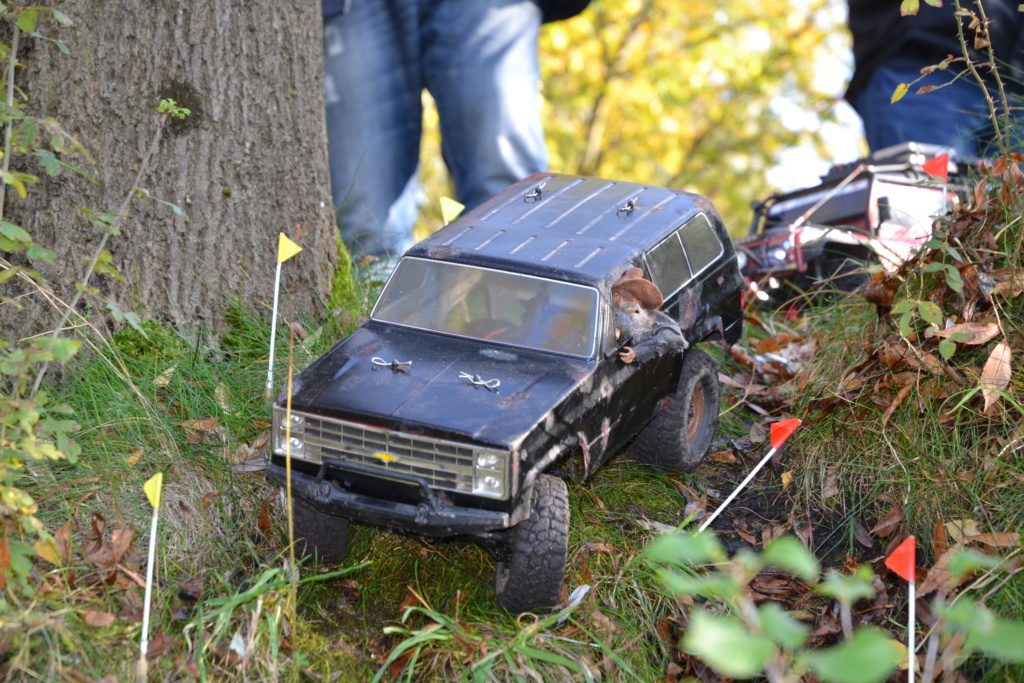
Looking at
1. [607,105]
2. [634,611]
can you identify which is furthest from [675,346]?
[607,105]

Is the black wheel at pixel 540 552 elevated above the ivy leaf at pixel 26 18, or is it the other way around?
the ivy leaf at pixel 26 18

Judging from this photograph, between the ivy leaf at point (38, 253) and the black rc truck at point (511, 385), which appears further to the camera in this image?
the ivy leaf at point (38, 253)

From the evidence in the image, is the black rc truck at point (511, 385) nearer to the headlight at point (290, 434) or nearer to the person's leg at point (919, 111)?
the headlight at point (290, 434)

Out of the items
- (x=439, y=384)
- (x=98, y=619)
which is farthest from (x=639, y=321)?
(x=98, y=619)

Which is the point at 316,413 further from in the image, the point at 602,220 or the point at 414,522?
the point at 602,220

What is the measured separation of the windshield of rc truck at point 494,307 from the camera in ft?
13.1

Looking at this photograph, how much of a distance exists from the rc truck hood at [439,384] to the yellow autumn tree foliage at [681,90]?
12.5 m

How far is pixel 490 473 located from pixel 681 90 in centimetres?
1428

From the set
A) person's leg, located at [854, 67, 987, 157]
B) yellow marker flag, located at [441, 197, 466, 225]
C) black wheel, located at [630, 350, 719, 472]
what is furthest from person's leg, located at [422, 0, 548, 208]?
person's leg, located at [854, 67, 987, 157]

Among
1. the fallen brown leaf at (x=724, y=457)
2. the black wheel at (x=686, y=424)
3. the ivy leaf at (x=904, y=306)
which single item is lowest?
the fallen brown leaf at (x=724, y=457)

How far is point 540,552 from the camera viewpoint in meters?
3.55

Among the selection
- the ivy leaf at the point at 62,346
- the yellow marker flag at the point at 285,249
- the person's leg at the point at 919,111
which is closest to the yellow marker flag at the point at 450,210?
the yellow marker flag at the point at 285,249

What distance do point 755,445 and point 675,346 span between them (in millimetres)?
978

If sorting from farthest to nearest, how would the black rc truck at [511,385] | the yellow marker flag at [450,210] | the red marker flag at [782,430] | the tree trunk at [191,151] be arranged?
the yellow marker flag at [450,210] → the tree trunk at [191,151] → the red marker flag at [782,430] → the black rc truck at [511,385]
